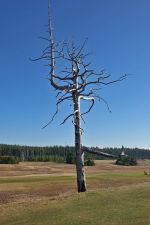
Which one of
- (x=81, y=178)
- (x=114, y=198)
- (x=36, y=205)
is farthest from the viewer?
(x=81, y=178)

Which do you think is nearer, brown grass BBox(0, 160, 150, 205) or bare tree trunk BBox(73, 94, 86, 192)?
bare tree trunk BBox(73, 94, 86, 192)

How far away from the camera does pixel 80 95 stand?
27.6 meters

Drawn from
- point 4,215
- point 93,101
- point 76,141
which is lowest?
point 4,215

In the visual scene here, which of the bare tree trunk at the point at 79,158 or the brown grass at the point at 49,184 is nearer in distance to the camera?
the bare tree trunk at the point at 79,158

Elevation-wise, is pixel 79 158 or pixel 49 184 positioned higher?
pixel 79 158

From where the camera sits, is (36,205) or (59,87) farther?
(59,87)

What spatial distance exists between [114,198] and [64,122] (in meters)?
7.22

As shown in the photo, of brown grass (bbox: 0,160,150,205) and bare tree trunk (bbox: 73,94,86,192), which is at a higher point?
bare tree trunk (bbox: 73,94,86,192)

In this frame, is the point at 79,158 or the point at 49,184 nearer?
the point at 79,158

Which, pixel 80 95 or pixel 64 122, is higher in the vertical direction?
pixel 80 95

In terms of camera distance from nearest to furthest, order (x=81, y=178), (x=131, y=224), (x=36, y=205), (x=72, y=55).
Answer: (x=131, y=224) < (x=36, y=205) < (x=81, y=178) < (x=72, y=55)

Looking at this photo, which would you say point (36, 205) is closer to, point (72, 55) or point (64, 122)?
point (64, 122)

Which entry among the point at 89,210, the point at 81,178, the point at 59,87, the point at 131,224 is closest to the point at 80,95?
the point at 59,87

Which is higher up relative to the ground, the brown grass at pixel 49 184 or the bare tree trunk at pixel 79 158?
the bare tree trunk at pixel 79 158
